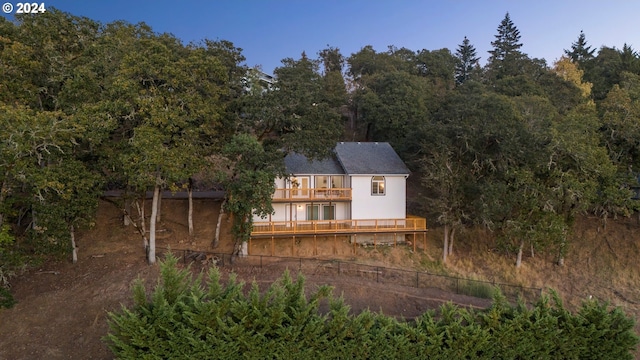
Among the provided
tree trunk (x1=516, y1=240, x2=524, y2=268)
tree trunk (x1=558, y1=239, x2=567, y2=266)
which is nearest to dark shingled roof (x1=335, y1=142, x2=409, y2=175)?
tree trunk (x1=516, y1=240, x2=524, y2=268)

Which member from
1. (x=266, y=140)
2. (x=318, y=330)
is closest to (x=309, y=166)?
(x=266, y=140)

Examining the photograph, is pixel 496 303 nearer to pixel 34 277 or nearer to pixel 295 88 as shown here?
pixel 295 88

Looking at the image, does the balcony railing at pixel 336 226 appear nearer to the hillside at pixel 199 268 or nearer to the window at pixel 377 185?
the hillside at pixel 199 268

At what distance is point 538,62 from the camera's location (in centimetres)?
4459

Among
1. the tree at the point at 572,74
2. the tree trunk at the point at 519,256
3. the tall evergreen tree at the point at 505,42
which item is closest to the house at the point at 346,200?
the tree trunk at the point at 519,256

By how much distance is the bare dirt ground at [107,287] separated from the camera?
46.7 feet

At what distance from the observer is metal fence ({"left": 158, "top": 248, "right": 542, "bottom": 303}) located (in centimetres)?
2052

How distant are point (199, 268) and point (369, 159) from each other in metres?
12.8

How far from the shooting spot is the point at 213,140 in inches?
825

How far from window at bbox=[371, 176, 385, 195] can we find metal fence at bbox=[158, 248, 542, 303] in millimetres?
5125

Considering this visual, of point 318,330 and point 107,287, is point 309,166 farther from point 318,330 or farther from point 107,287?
point 318,330

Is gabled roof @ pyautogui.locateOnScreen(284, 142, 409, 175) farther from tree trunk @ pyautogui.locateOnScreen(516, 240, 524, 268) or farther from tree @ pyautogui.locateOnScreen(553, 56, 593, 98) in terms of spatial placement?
tree @ pyautogui.locateOnScreen(553, 56, 593, 98)

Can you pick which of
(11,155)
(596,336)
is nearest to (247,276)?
(11,155)

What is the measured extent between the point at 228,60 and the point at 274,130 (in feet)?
15.2
